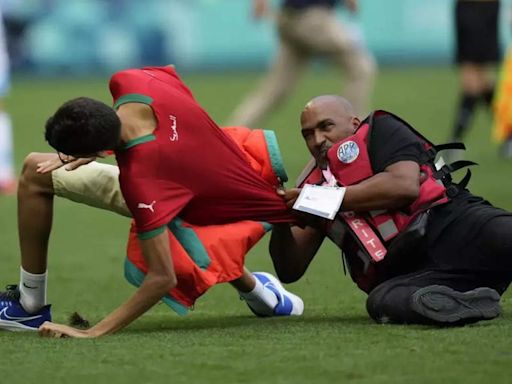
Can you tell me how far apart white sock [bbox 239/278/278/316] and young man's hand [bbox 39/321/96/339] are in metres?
0.99

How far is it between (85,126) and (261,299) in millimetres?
1457

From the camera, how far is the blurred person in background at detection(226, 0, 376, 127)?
44.3 ft

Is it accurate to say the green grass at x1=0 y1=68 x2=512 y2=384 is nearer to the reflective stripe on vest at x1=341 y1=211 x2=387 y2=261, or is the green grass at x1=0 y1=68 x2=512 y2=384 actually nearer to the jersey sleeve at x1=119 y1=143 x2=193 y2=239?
the reflective stripe on vest at x1=341 y1=211 x2=387 y2=261

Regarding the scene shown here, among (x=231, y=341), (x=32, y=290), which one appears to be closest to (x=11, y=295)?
(x=32, y=290)

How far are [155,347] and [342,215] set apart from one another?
1042mm

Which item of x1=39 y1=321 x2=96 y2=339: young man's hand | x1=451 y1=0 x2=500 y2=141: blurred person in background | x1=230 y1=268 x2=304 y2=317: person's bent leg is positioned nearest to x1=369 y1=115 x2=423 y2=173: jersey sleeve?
x1=230 y1=268 x2=304 y2=317: person's bent leg

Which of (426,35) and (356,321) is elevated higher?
(356,321)

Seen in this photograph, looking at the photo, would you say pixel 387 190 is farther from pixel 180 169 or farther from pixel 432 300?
pixel 180 169

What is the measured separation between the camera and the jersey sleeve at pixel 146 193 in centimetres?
593

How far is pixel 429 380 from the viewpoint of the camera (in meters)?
5.04

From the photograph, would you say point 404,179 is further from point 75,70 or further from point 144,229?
point 75,70

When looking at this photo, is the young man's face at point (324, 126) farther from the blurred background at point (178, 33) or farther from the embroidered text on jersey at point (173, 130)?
the blurred background at point (178, 33)

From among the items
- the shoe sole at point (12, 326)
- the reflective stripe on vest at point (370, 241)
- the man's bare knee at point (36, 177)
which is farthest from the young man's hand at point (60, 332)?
the reflective stripe on vest at point (370, 241)

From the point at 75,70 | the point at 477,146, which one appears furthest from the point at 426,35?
the point at 477,146
